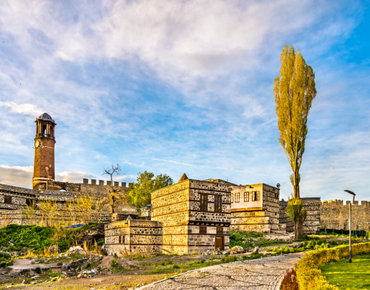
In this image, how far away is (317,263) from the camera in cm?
1541

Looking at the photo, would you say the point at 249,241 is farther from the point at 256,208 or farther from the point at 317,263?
the point at 317,263

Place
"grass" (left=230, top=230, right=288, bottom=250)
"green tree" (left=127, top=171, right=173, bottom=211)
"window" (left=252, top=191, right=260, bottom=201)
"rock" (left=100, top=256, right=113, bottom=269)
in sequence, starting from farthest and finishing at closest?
"green tree" (left=127, top=171, right=173, bottom=211) → "window" (left=252, top=191, right=260, bottom=201) → "grass" (left=230, top=230, right=288, bottom=250) → "rock" (left=100, top=256, right=113, bottom=269)

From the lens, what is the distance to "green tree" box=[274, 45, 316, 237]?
29.8 meters

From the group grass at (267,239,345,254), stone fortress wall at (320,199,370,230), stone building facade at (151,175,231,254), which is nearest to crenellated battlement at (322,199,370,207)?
stone fortress wall at (320,199,370,230)

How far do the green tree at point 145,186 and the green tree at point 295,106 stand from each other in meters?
21.5

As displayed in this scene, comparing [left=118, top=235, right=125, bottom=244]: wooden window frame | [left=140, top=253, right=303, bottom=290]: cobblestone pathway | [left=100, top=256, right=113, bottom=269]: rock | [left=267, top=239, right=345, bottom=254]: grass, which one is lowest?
[left=100, top=256, right=113, bottom=269]: rock

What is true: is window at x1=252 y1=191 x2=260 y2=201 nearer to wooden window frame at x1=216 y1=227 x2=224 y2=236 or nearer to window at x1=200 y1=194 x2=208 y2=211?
wooden window frame at x1=216 y1=227 x2=224 y2=236

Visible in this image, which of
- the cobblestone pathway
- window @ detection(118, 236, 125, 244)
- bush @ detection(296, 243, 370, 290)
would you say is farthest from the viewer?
window @ detection(118, 236, 125, 244)

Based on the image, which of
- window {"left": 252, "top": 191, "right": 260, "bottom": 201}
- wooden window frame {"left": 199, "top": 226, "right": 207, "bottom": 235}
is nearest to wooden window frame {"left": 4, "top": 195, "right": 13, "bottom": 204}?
wooden window frame {"left": 199, "top": 226, "right": 207, "bottom": 235}

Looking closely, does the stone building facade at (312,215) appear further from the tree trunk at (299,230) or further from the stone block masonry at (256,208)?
the tree trunk at (299,230)

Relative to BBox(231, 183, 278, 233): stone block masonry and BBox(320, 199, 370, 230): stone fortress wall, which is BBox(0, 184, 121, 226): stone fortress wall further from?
BBox(320, 199, 370, 230): stone fortress wall

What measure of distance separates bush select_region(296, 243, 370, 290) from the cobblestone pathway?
1049 millimetres

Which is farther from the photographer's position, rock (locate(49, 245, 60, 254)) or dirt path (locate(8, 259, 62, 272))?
rock (locate(49, 245, 60, 254))

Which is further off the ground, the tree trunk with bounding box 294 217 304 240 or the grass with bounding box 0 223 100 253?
the tree trunk with bounding box 294 217 304 240
